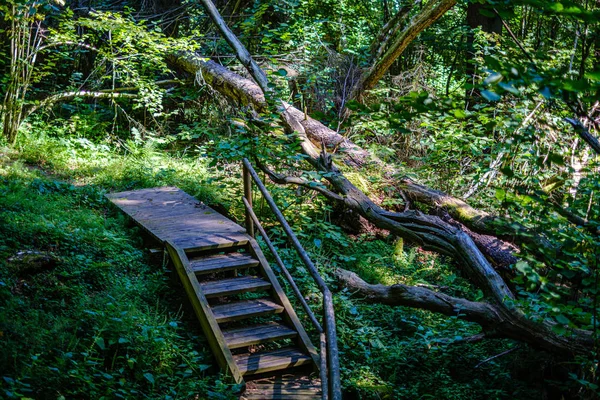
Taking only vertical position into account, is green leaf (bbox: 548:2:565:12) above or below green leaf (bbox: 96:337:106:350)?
above

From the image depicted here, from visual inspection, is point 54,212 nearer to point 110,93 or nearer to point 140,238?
point 140,238

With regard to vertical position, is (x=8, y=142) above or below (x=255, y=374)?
above

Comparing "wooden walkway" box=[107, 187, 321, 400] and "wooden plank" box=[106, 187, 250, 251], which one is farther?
"wooden plank" box=[106, 187, 250, 251]

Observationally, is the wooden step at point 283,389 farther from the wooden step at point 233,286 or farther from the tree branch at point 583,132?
the tree branch at point 583,132

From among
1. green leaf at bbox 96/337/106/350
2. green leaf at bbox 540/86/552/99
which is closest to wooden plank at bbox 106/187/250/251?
green leaf at bbox 96/337/106/350

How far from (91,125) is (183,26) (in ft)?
12.2

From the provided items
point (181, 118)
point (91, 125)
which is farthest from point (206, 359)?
point (181, 118)

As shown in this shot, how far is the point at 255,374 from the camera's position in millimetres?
5621

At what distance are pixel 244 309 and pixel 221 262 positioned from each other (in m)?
0.78

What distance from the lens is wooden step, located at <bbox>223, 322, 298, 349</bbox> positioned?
5.80 metres

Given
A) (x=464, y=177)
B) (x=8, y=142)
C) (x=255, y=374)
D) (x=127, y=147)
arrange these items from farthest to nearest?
(x=127, y=147)
(x=8, y=142)
(x=464, y=177)
(x=255, y=374)

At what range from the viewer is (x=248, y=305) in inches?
250

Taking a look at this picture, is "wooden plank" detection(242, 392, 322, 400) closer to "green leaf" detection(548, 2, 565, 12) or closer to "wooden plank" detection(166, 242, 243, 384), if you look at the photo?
"wooden plank" detection(166, 242, 243, 384)

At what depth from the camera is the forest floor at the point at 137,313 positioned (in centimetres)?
489
